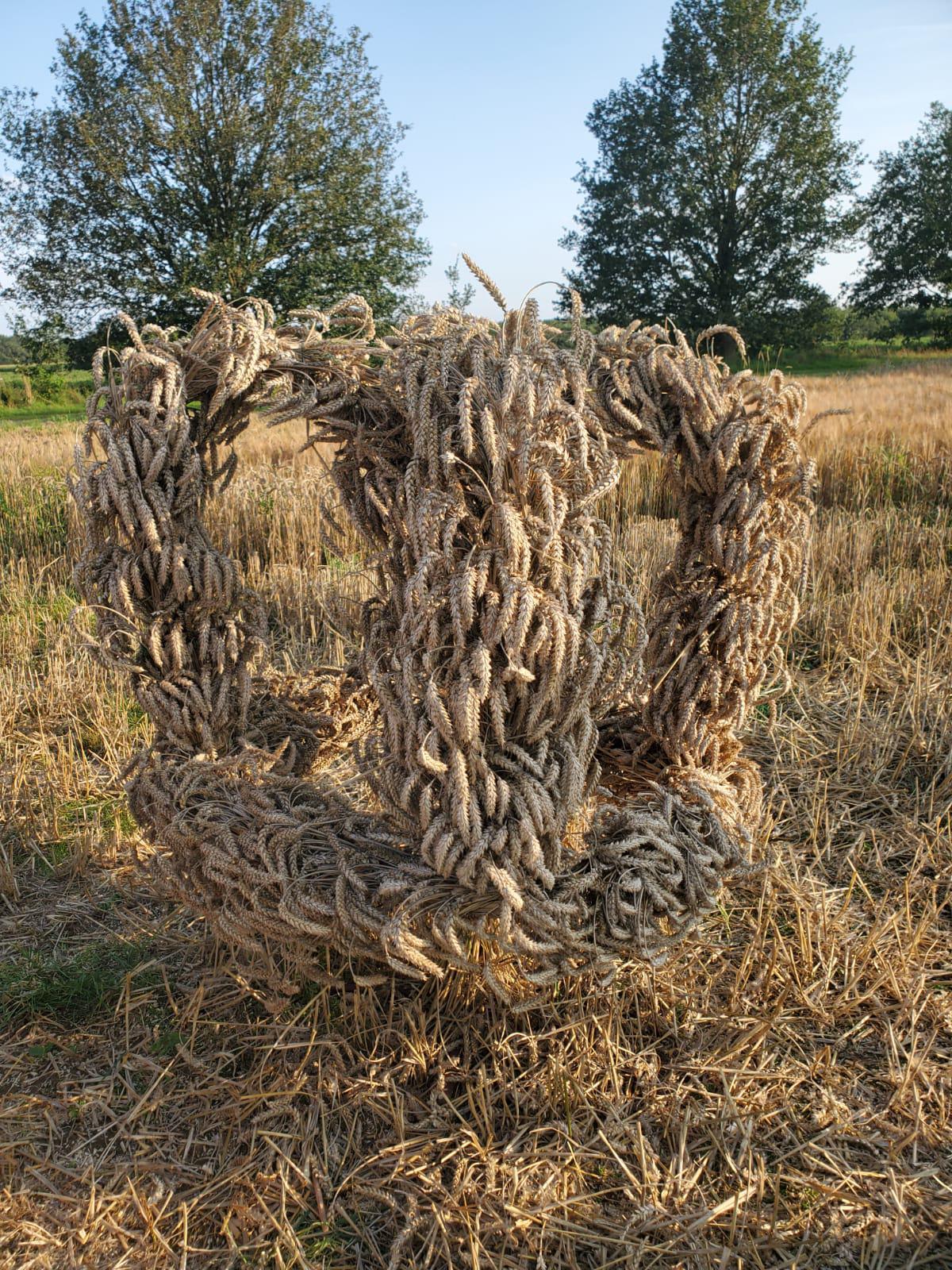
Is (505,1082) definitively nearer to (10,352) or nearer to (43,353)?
(43,353)

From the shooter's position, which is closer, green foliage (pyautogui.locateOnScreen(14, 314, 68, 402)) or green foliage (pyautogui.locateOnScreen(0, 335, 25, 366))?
green foliage (pyautogui.locateOnScreen(14, 314, 68, 402))

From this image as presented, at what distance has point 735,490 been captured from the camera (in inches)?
86.4

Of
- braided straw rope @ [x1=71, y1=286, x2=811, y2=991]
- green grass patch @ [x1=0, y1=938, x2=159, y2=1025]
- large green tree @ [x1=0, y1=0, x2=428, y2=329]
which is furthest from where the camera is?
large green tree @ [x1=0, y1=0, x2=428, y2=329]

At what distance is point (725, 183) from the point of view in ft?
96.3

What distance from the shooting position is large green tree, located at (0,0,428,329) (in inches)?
861

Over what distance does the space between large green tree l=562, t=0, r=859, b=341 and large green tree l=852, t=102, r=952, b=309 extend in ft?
13.6

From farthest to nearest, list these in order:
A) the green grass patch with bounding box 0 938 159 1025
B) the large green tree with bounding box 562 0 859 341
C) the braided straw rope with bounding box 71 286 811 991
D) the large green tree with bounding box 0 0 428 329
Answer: the large green tree with bounding box 562 0 859 341 → the large green tree with bounding box 0 0 428 329 → the green grass patch with bounding box 0 938 159 1025 → the braided straw rope with bounding box 71 286 811 991

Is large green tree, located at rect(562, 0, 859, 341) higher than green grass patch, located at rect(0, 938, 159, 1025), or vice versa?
large green tree, located at rect(562, 0, 859, 341)

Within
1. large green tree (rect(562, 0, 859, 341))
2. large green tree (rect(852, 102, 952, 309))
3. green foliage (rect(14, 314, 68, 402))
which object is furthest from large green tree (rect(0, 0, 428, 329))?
large green tree (rect(852, 102, 952, 309))

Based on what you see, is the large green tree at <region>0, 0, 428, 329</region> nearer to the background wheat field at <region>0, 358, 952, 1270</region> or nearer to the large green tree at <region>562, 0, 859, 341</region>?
the large green tree at <region>562, 0, 859, 341</region>

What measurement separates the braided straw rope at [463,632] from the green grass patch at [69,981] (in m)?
0.56

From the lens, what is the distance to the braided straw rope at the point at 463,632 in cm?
175

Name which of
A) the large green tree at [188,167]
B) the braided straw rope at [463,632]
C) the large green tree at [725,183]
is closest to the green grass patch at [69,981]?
the braided straw rope at [463,632]

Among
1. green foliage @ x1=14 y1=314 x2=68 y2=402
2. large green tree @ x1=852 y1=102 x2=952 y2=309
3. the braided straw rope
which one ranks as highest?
large green tree @ x1=852 y1=102 x2=952 y2=309
